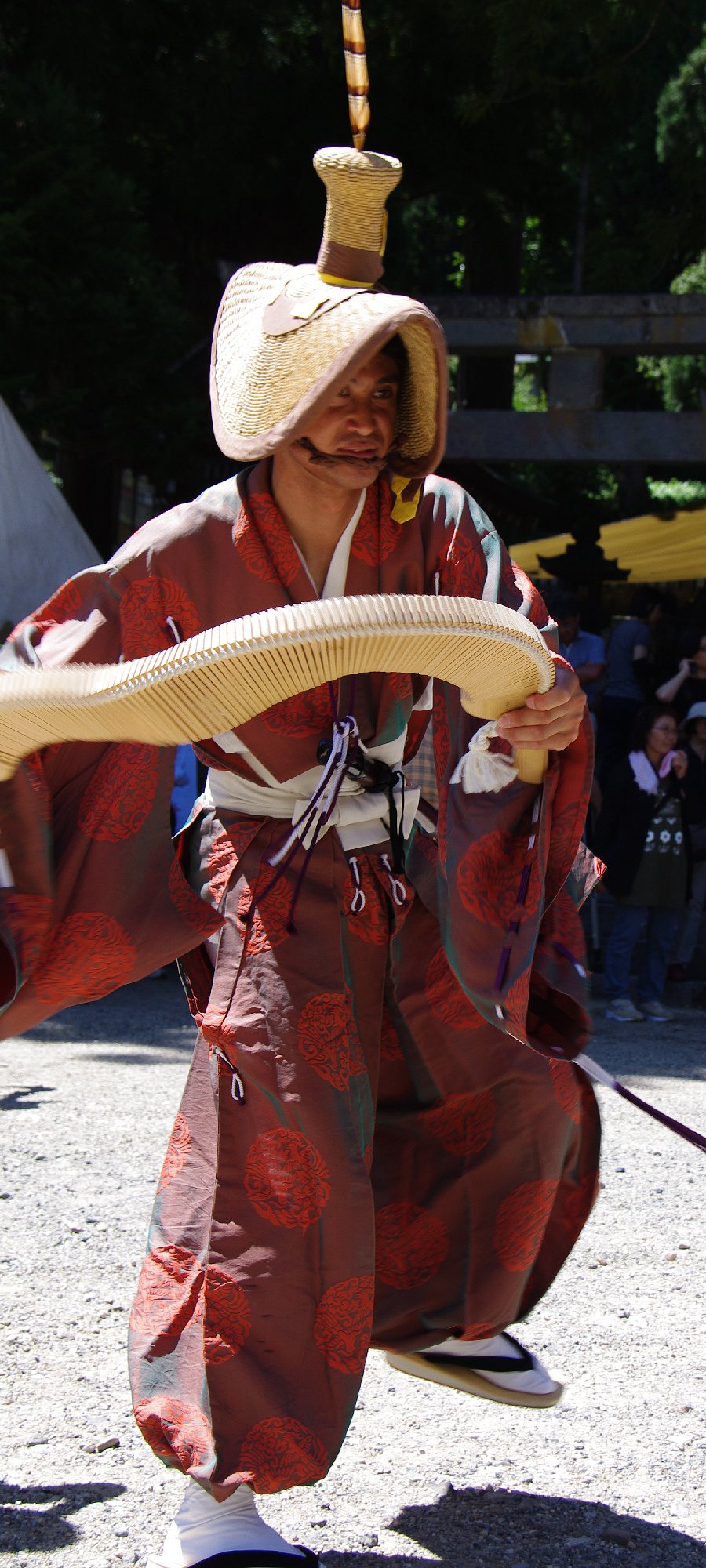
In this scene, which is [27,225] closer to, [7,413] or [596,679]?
[7,413]

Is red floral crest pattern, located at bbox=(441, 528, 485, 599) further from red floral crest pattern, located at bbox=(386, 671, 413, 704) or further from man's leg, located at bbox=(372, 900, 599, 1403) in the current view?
man's leg, located at bbox=(372, 900, 599, 1403)

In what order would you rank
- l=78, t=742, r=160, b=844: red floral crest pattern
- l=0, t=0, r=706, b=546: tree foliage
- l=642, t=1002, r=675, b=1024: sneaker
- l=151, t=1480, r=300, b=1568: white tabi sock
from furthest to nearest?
l=0, t=0, r=706, b=546: tree foliage
l=642, t=1002, r=675, b=1024: sneaker
l=78, t=742, r=160, b=844: red floral crest pattern
l=151, t=1480, r=300, b=1568: white tabi sock

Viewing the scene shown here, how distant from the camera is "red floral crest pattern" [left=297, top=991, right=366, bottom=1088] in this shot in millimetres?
2037

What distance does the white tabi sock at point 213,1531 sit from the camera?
1929 millimetres

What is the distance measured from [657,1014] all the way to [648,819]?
0.88 meters

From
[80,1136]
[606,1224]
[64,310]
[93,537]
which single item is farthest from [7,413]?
[606,1224]

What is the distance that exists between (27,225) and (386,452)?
236 inches

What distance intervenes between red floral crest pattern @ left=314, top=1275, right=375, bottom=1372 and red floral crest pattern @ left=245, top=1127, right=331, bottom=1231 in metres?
0.10

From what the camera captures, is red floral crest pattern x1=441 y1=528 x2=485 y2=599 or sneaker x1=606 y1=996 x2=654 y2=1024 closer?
red floral crest pattern x1=441 y1=528 x2=485 y2=599

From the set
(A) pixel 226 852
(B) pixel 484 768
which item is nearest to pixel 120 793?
(A) pixel 226 852

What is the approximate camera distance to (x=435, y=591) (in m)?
2.21

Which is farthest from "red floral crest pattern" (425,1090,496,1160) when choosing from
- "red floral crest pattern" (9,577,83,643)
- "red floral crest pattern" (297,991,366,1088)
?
"red floral crest pattern" (9,577,83,643)

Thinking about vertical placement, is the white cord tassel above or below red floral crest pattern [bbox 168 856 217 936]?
above

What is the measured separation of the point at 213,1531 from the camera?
1942 mm
